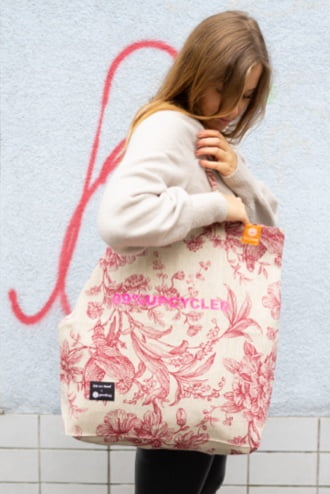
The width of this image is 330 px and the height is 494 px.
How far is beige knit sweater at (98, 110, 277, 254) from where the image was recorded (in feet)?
4.36

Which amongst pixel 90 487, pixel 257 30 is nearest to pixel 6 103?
pixel 257 30

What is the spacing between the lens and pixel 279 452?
2.47 metres

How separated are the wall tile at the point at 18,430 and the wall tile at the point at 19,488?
0.16 m

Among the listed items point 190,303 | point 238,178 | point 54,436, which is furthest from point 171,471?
point 54,436

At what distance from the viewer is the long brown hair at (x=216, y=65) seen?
1405mm

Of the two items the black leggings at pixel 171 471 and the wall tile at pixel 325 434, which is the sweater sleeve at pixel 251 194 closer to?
the black leggings at pixel 171 471

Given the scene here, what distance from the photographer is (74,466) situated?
2469 mm

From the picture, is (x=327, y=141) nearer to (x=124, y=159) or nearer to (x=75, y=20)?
(x=75, y=20)

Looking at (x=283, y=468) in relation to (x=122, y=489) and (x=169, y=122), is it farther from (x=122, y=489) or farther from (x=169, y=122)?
(x=169, y=122)

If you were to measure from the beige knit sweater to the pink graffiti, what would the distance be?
36.4 inches

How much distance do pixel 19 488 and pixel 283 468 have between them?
998mm

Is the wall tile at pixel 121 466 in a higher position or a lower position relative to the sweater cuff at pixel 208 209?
lower

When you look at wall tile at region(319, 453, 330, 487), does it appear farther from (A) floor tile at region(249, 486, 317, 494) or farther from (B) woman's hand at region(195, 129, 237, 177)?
(B) woman's hand at region(195, 129, 237, 177)

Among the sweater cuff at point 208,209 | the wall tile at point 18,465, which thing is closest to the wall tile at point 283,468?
the wall tile at point 18,465
